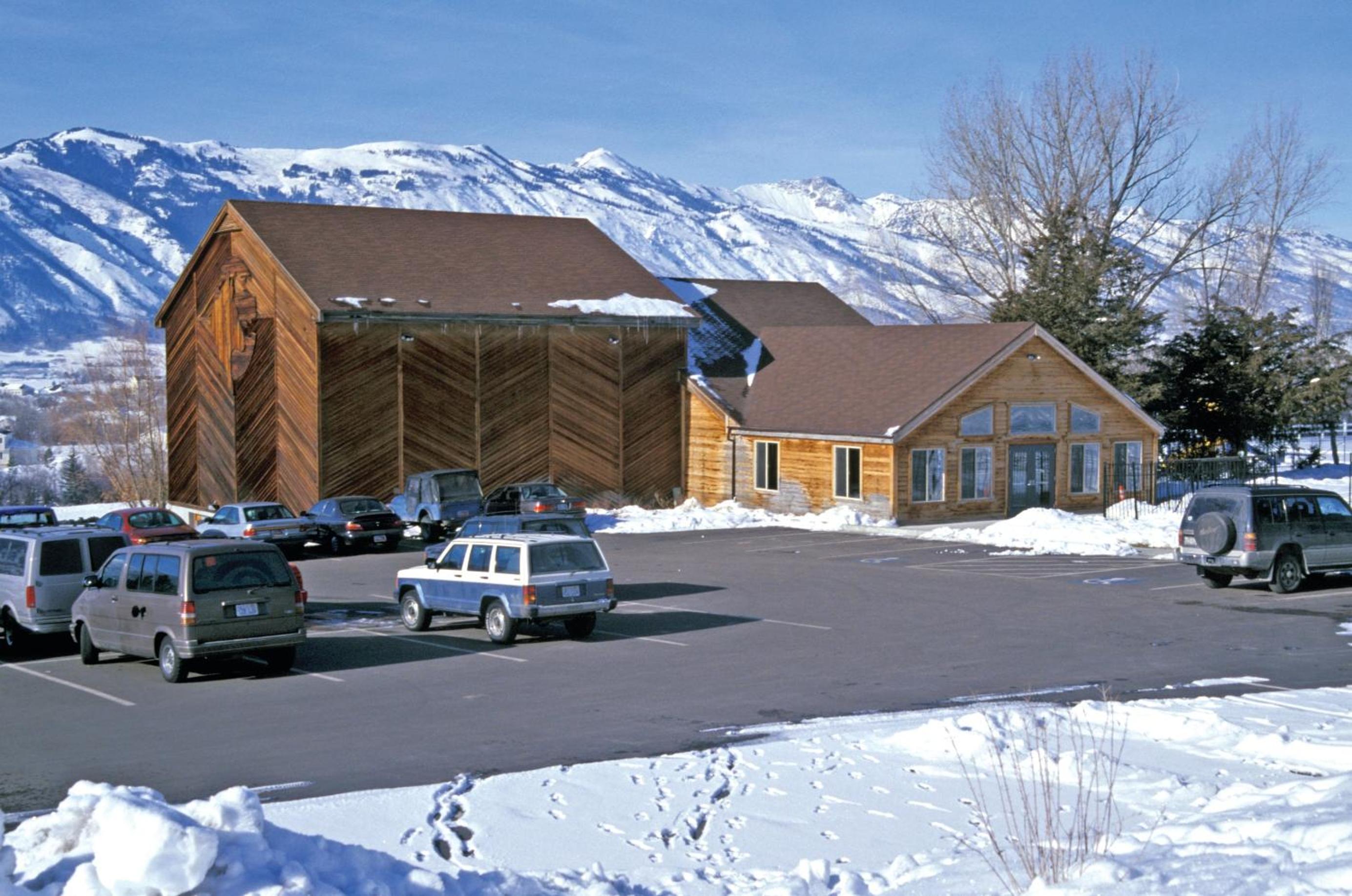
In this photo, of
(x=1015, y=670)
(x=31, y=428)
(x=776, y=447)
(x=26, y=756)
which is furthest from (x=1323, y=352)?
(x=31, y=428)

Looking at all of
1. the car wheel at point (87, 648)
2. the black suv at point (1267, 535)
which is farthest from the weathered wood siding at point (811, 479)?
the car wheel at point (87, 648)

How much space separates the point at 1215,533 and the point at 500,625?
13.7m

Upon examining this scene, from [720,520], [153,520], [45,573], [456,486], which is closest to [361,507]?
[456,486]

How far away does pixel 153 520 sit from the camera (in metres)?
34.8

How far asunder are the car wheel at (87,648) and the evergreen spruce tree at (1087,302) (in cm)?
3909

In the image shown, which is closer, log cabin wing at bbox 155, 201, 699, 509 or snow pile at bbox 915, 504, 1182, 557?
snow pile at bbox 915, 504, 1182, 557

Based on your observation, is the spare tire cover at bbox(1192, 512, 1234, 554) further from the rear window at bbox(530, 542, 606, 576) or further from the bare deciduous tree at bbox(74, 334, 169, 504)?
the bare deciduous tree at bbox(74, 334, 169, 504)

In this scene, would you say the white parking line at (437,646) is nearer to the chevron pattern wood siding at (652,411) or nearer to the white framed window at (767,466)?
the white framed window at (767,466)

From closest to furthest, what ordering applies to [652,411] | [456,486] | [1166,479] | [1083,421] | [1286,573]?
[1286,573] < [456,486] < [1083,421] < [652,411] < [1166,479]

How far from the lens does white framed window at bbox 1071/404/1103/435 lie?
4572cm

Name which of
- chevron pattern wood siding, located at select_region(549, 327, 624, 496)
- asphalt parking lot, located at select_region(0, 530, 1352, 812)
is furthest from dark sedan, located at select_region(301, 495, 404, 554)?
chevron pattern wood siding, located at select_region(549, 327, 624, 496)

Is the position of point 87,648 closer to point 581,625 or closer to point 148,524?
point 581,625

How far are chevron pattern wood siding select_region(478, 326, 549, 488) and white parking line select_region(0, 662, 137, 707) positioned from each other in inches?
1014

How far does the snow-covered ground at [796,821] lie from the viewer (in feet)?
24.1
